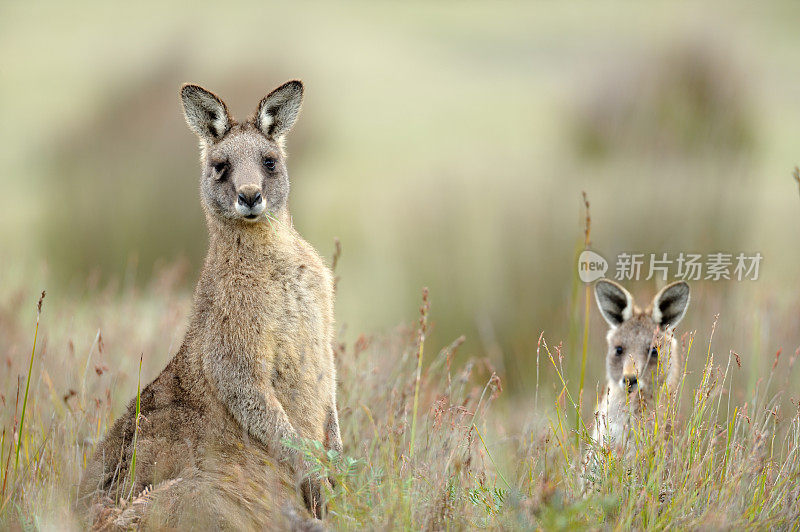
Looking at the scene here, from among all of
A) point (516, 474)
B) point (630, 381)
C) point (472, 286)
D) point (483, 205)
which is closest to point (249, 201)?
point (516, 474)

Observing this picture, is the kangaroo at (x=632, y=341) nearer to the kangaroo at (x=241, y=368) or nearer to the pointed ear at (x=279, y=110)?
the kangaroo at (x=241, y=368)

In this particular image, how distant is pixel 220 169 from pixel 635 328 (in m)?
2.57

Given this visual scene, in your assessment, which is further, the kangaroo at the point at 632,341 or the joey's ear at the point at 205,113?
the kangaroo at the point at 632,341

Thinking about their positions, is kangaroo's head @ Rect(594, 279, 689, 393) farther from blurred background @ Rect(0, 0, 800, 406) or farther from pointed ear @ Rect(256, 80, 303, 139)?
Result: pointed ear @ Rect(256, 80, 303, 139)

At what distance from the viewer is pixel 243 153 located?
4375mm

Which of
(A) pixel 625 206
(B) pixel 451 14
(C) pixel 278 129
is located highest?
(B) pixel 451 14

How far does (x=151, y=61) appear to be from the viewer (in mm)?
11977

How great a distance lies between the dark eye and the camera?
14.3ft

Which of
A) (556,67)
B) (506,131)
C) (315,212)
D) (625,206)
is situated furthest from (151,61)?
(556,67)

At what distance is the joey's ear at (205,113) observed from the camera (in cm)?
438

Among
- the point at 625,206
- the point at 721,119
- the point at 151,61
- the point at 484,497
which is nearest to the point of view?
the point at 484,497

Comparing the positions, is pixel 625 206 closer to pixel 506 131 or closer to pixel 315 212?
pixel 315 212

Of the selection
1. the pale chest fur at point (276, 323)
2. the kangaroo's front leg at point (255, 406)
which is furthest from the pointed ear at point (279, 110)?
the kangaroo's front leg at point (255, 406)

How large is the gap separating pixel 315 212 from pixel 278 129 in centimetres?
922
